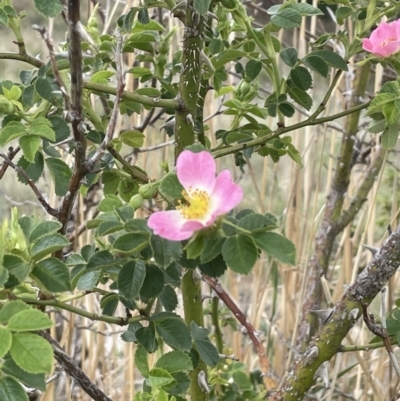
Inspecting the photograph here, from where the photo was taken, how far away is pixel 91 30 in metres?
0.63

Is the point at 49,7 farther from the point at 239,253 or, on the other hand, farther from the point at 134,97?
the point at 239,253

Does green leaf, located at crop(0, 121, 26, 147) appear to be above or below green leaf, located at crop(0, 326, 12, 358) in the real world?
above

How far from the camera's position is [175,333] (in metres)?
0.46

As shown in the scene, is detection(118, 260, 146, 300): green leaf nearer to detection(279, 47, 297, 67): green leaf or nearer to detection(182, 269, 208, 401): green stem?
detection(182, 269, 208, 401): green stem

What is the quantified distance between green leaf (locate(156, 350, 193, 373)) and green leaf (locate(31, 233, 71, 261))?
0.47ft

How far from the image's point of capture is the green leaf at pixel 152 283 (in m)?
0.41

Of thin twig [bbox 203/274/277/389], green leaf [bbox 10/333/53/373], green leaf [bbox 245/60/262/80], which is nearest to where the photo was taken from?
green leaf [bbox 10/333/53/373]

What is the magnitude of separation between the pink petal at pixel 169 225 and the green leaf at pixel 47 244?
0.23ft

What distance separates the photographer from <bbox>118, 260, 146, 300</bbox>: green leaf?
0.40 metres

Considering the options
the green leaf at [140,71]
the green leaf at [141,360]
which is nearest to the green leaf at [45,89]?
the green leaf at [140,71]

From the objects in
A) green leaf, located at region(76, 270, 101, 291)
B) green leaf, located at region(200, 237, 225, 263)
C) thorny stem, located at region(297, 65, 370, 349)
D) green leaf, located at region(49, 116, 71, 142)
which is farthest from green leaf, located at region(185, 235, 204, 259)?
thorny stem, located at region(297, 65, 370, 349)

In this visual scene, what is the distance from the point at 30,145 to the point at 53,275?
131 mm

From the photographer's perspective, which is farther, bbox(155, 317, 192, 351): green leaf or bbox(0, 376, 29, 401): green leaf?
bbox(155, 317, 192, 351): green leaf

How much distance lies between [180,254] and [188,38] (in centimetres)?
21
